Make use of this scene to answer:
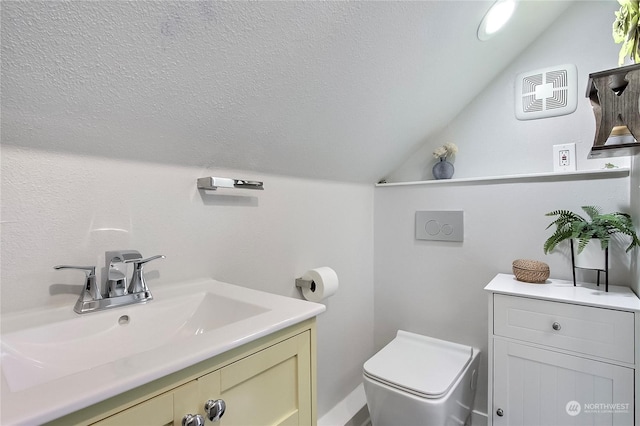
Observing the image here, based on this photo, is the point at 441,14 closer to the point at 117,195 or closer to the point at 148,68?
the point at 148,68

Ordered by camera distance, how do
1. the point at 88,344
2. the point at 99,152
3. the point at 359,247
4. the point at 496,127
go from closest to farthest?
the point at 88,344 → the point at 99,152 → the point at 496,127 → the point at 359,247

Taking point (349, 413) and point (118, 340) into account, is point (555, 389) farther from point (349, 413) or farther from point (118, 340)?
point (118, 340)

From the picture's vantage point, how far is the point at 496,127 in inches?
68.8

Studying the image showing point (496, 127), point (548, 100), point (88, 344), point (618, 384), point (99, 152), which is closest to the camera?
point (88, 344)

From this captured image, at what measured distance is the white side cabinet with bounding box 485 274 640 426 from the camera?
1116 mm

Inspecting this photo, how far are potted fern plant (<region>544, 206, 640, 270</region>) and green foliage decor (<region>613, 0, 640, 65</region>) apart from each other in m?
0.59

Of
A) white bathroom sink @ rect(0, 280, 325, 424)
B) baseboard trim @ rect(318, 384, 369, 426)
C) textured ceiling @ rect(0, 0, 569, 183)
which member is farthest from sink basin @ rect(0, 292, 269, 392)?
baseboard trim @ rect(318, 384, 369, 426)

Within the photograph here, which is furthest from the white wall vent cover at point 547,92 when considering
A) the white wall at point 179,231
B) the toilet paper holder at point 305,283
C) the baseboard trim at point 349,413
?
the baseboard trim at point 349,413

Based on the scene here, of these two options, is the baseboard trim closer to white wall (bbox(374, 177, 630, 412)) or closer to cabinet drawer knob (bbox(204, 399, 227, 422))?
white wall (bbox(374, 177, 630, 412))

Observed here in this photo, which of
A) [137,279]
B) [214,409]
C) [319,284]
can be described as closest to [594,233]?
[319,284]

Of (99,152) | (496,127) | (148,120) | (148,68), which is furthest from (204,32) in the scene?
(496,127)

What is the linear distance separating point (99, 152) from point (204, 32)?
44 centimetres

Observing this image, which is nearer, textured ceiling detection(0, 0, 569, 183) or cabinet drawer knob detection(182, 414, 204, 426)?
cabinet drawer knob detection(182, 414, 204, 426)

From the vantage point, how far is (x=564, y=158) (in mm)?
1557
